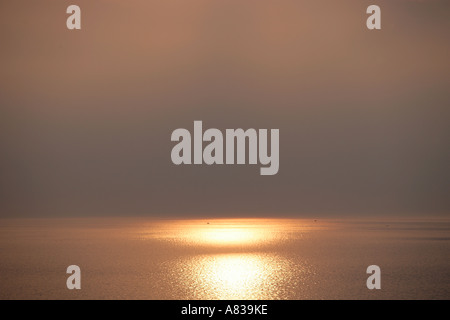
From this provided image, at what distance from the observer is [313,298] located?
42.6m

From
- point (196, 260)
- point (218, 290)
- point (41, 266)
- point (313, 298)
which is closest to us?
point (313, 298)

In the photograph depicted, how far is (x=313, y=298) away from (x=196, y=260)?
37.3 meters

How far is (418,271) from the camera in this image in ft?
202

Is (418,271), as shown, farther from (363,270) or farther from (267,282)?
(267,282)
